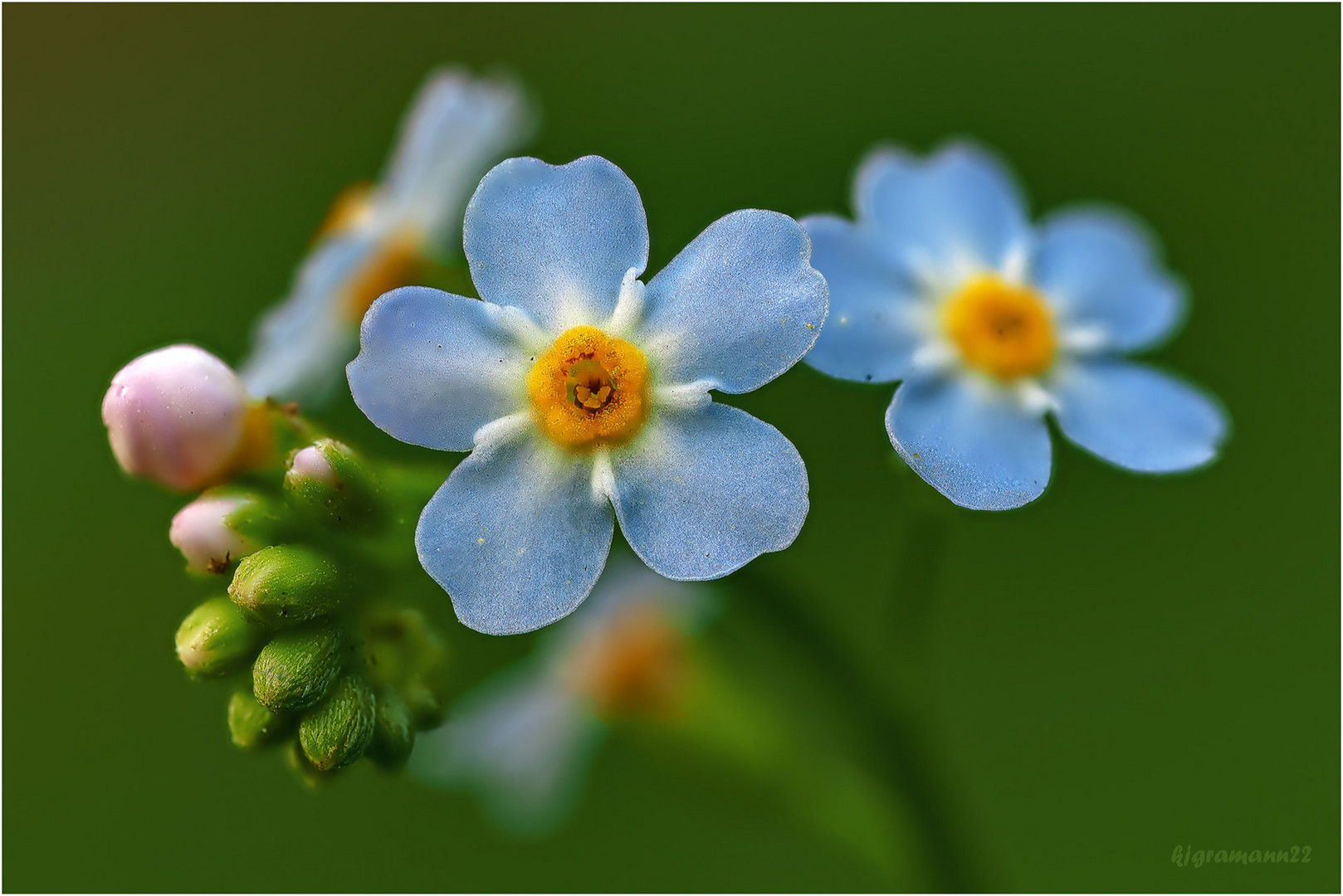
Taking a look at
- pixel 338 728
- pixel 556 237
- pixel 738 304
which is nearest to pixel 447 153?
pixel 556 237

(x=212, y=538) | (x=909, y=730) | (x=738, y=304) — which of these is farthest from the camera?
(x=909, y=730)

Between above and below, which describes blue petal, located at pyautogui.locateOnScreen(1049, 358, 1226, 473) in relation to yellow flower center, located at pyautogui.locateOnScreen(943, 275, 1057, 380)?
below

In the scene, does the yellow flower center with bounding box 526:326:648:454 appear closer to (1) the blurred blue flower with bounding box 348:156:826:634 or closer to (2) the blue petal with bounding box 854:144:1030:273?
(1) the blurred blue flower with bounding box 348:156:826:634

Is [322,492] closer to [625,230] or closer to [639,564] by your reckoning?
[625,230]

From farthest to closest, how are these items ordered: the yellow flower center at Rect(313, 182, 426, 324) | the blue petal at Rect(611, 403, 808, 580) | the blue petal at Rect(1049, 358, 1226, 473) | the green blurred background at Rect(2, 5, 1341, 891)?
the green blurred background at Rect(2, 5, 1341, 891)
the yellow flower center at Rect(313, 182, 426, 324)
the blue petal at Rect(1049, 358, 1226, 473)
the blue petal at Rect(611, 403, 808, 580)

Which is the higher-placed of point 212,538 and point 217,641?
point 212,538

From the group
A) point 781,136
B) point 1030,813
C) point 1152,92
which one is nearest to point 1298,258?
point 1152,92

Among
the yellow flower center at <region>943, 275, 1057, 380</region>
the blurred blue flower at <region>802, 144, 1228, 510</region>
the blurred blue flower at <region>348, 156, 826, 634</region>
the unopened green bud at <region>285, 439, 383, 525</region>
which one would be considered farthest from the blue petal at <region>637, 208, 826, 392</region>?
the yellow flower center at <region>943, 275, 1057, 380</region>

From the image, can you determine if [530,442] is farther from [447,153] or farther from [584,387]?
[447,153]
